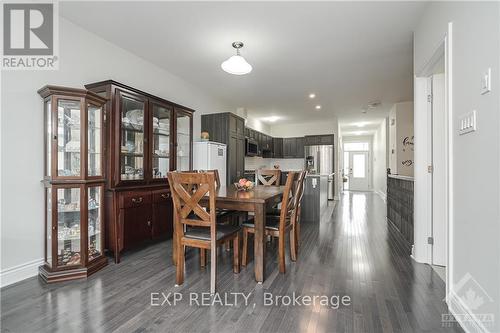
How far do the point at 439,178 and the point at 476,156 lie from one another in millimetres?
1242

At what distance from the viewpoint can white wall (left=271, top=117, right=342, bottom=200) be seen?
8297 millimetres

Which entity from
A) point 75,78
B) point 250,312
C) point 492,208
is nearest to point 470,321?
point 492,208

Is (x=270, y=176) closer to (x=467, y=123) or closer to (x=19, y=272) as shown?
(x=467, y=123)

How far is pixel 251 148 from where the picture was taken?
6457 mm

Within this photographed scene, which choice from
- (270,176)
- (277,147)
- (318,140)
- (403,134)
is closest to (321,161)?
(318,140)

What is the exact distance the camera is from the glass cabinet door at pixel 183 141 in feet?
13.0

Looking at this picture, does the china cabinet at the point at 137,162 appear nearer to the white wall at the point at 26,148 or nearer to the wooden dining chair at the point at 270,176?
the white wall at the point at 26,148

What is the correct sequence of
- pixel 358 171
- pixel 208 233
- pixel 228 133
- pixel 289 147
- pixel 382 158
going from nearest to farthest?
pixel 208 233, pixel 228 133, pixel 382 158, pixel 289 147, pixel 358 171

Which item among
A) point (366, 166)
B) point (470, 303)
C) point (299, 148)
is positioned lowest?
point (470, 303)

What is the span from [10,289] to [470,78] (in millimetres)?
3927

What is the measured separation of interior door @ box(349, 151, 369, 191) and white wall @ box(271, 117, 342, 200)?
11.8 ft

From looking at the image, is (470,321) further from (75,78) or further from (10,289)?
(75,78)

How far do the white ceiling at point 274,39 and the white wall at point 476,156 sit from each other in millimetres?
934

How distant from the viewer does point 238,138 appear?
529 centimetres
